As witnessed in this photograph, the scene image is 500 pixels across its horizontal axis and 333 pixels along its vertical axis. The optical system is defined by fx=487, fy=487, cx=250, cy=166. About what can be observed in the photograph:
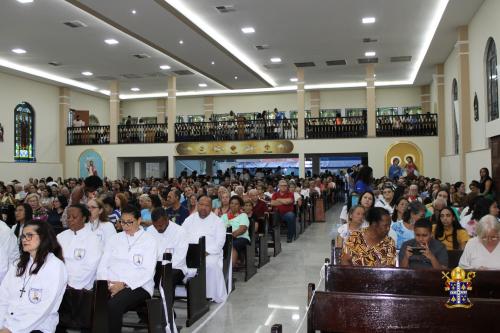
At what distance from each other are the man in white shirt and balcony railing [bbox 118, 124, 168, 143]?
15.2 metres

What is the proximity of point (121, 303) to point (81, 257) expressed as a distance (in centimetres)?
86

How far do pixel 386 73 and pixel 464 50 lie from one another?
26.3 feet

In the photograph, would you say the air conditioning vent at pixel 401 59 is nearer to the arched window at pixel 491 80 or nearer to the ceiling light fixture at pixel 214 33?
the ceiling light fixture at pixel 214 33

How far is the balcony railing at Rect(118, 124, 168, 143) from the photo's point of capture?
20.6m

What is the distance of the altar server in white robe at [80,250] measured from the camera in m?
4.59

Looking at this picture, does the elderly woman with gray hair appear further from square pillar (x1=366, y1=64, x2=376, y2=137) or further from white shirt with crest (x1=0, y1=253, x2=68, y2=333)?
square pillar (x1=366, y1=64, x2=376, y2=137)

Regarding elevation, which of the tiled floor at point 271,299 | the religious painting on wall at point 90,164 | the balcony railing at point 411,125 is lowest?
the tiled floor at point 271,299

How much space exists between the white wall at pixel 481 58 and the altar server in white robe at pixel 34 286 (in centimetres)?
998

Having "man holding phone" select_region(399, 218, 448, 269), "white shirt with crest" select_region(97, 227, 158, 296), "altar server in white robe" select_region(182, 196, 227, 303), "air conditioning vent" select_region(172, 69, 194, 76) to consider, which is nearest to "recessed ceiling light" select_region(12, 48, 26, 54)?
"air conditioning vent" select_region(172, 69, 194, 76)

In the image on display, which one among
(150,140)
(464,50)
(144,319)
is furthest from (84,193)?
(150,140)

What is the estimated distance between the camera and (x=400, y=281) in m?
3.89

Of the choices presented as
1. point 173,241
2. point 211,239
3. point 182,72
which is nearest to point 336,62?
point 182,72

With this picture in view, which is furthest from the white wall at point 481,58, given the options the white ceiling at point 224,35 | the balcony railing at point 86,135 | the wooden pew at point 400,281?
the balcony railing at point 86,135

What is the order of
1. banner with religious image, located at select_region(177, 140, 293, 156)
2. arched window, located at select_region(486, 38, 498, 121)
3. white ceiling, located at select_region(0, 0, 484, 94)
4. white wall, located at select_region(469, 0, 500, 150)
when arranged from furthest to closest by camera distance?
banner with religious image, located at select_region(177, 140, 293, 156)
white ceiling, located at select_region(0, 0, 484, 94)
arched window, located at select_region(486, 38, 498, 121)
white wall, located at select_region(469, 0, 500, 150)
